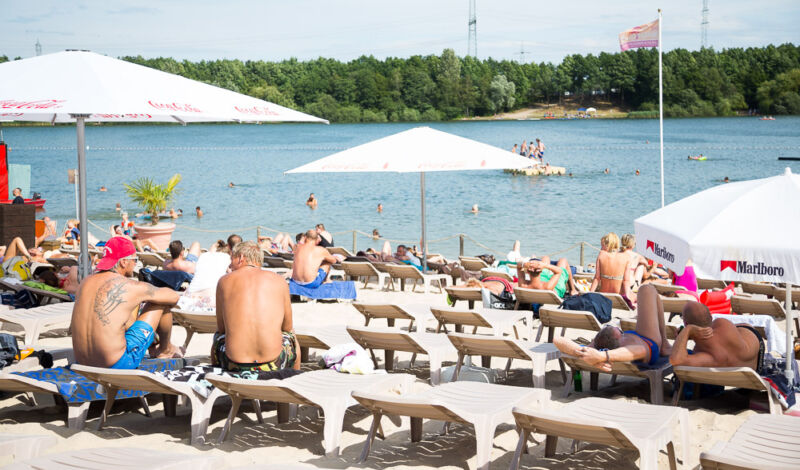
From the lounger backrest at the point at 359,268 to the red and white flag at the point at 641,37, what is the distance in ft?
26.2

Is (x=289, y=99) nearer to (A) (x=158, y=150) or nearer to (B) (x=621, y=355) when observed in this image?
(A) (x=158, y=150)

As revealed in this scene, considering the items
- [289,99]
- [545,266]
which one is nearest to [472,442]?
[545,266]

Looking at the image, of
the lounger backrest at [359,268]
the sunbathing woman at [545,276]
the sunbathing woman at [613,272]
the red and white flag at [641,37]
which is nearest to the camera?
the sunbathing woman at [545,276]

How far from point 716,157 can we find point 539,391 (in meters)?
62.6

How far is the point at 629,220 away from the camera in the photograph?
29438 millimetres

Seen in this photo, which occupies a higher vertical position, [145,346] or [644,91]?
[644,91]

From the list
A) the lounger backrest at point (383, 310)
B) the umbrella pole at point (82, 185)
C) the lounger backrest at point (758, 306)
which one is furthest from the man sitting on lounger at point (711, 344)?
the umbrella pole at point (82, 185)

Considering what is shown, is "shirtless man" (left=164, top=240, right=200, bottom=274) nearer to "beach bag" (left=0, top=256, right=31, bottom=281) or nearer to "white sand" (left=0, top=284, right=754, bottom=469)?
"beach bag" (left=0, top=256, right=31, bottom=281)

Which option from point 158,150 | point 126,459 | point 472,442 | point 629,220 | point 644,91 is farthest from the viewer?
point 644,91

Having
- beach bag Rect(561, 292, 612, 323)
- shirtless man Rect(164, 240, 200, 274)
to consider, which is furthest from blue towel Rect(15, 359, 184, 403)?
shirtless man Rect(164, 240, 200, 274)

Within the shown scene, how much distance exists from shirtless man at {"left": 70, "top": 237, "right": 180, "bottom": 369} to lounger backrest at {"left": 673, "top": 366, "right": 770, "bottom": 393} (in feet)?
11.4

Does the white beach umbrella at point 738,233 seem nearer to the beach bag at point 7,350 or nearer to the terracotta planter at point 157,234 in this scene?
the beach bag at point 7,350

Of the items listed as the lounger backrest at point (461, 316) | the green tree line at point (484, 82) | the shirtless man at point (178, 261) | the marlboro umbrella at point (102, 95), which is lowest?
the lounger backrest at point (461, 316)

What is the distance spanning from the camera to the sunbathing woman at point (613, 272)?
8.66 meters
